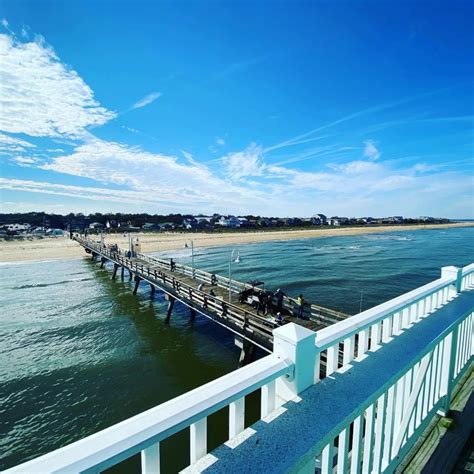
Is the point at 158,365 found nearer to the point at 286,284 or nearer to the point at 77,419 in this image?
the point at 77,419

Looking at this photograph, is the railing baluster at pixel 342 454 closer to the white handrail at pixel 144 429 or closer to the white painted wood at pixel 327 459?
the white painted wood at pixel 327 459

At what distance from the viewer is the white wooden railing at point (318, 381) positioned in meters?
1.21

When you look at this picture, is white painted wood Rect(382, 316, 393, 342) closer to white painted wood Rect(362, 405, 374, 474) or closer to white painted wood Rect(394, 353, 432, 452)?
white painted wood Rect(394, 353, 432, 452)

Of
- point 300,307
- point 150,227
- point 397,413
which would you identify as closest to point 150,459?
point 397,413

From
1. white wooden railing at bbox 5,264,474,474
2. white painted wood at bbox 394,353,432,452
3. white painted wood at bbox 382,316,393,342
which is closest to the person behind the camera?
white wooden railing at bbox 5,264,474,474

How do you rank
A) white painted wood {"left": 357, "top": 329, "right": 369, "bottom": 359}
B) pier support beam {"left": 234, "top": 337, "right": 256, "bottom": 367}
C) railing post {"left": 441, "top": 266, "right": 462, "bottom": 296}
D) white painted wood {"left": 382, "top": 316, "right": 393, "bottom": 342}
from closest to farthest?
white painted wood {"left": 357, "top": 329, "right": 369, "bottom": 359}
white painted wood {"left": 382, "top": 316, "right": 393, "bottom": 342}
railing post {"left": 441, "top": 266, "right": 462, "bottom": 296}
pier support beam {"left": 234, "top": 337, "right": 256, "bottom": 367}

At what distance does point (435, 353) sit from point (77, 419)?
10540 millimetres

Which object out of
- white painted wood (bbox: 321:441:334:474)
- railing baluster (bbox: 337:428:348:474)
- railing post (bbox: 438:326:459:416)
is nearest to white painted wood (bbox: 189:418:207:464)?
white painted wood (bbox: 321:441:334:474)

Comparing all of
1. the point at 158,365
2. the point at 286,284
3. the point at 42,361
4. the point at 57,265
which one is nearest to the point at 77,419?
the point at 158,365

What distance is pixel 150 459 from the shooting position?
1.36 meters

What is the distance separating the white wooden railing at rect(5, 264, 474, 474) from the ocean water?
263 inches

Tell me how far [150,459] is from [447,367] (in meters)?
3.58

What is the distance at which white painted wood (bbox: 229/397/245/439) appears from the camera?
1.71 meters

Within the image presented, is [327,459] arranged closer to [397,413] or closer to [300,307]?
[397,413]
